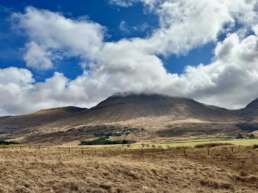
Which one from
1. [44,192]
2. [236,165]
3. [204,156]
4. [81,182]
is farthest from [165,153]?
[44,192]

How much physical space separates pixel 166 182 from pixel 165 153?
19.5 metres

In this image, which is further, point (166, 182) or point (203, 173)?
point (203, 173)

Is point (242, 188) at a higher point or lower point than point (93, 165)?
lower

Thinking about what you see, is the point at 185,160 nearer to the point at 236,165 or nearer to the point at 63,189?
the point at 236,165

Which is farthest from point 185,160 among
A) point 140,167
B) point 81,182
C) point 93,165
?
point 81,182

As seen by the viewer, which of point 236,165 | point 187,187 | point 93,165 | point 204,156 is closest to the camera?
point 187,187

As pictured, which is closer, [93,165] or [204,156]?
[93,165]

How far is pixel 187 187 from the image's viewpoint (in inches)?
1817

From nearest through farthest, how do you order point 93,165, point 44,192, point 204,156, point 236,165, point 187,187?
1. point 44,192
2. point 187,187
3. point 93,165
4. point 236,165
5. point 204,156

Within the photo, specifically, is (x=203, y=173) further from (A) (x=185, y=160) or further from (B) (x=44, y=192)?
(B) (x=44, y=192)

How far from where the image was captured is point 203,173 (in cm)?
5209

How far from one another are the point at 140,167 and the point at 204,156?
15613 mm

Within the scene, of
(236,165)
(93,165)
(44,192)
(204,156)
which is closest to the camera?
(44,192)

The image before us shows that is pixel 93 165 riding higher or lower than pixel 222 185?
higher
